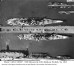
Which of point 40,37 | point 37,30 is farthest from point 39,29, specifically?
point 40,37

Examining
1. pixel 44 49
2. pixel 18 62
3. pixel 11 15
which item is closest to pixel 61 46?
pixel 44 49

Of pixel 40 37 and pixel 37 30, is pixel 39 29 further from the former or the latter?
pixel 40 37

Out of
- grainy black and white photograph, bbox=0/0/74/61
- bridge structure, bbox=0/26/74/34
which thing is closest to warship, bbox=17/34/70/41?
grainy black and white photograph, bbox=0/0/74/61

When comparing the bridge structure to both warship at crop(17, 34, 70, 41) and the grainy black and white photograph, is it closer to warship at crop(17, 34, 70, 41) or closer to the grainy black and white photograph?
the grainy black and white photograph

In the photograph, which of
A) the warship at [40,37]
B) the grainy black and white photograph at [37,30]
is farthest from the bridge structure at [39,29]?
the warship at [40,37]

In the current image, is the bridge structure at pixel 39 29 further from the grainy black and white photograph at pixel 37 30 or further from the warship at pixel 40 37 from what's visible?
the warship at pixel 40 37

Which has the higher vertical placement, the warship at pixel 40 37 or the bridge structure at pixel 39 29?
the bridge structure at pixel 39 29

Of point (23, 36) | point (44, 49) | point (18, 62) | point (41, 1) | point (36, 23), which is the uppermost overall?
point (41, 1)

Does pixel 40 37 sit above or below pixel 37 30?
below

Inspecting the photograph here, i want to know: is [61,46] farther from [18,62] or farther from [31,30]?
[18,62]
